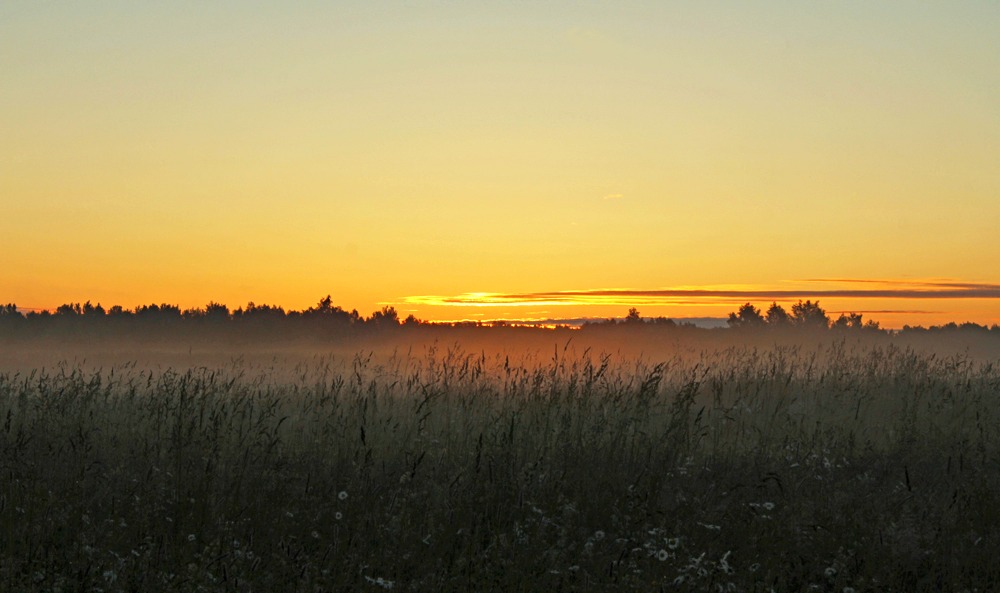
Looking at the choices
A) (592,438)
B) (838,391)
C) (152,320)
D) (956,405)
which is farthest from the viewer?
(152,320)

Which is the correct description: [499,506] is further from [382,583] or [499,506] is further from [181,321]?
[181,321]

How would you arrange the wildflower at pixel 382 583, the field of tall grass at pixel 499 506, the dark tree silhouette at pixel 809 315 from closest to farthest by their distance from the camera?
the wildflower at pixel 382 583 → the field of tall grass at pixel 499 506 → the dark tree silhouette at pixel 809 315

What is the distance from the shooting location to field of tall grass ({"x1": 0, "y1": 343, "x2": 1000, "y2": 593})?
6.62 m

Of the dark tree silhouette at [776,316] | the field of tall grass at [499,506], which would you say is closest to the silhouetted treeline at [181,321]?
the dark tree silhouette at [776,316]

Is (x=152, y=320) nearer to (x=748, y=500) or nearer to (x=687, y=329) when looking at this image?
(x=687, y=329)

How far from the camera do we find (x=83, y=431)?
955 cm

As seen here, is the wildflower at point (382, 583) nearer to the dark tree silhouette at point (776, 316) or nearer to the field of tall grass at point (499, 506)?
the field of tall grass at point (499, 506)

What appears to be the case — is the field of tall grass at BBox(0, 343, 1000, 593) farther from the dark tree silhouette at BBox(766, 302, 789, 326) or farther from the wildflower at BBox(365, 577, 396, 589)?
the dark tree silhouette at BBox(766, 302, 789, 326)

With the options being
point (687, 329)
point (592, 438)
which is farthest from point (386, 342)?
point (592, 438)

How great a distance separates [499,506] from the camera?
7.72 m

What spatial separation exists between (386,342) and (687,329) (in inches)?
721

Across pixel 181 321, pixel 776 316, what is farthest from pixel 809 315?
pixel 181 321

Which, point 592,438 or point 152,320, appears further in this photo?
point 152,320

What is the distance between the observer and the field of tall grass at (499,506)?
6.62 meters
